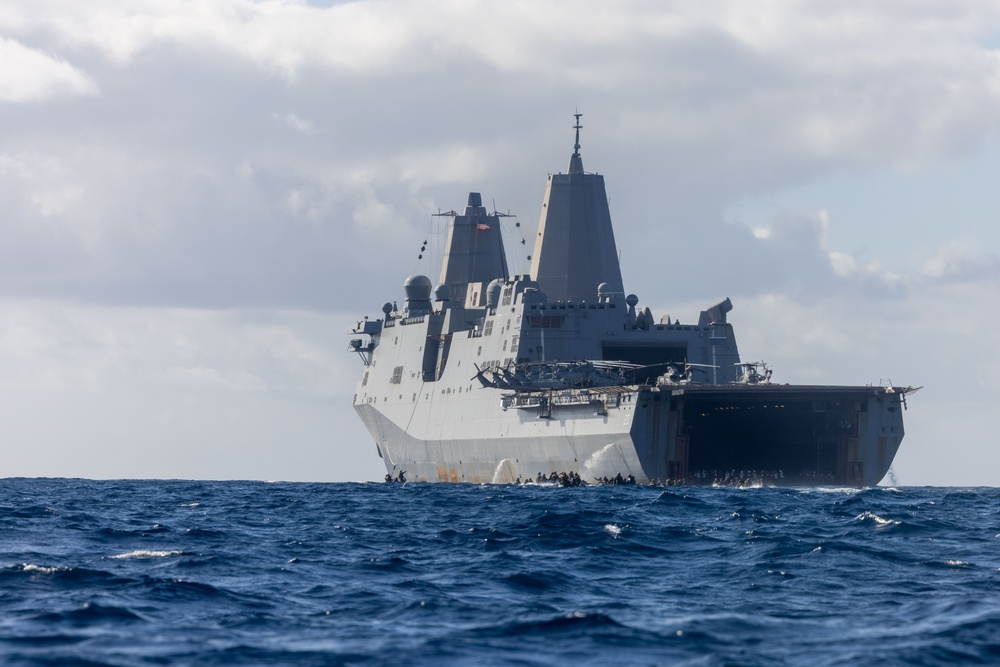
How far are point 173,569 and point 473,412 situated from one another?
142 feet

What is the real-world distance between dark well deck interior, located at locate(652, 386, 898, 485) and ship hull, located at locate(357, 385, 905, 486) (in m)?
0.04

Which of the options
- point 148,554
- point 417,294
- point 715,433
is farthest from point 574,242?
point 148,554

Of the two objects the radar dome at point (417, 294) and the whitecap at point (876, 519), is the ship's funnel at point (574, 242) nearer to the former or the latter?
the radar dome at point (417, 294)

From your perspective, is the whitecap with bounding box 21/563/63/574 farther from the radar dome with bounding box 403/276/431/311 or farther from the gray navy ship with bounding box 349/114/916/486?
the radar dome with bounding box 403/276/431/311

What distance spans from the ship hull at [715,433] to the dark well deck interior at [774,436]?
0.04m

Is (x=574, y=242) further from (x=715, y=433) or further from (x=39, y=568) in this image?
(x=39, y=568)

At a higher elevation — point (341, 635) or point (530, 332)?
point (530, 332)

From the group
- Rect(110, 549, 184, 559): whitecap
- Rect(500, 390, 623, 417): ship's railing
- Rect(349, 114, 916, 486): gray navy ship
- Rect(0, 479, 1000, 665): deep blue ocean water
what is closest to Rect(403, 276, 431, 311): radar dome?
Rect(349, 114, 916, 486): gray navy ship

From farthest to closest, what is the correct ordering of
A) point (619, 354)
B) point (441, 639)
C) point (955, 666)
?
1. point (619, 354)
2. point (441, 639)
3. point (955, 666)

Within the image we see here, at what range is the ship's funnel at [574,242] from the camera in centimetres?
7031

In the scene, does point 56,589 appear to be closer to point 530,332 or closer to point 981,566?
point 981,566

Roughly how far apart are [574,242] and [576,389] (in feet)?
43.4

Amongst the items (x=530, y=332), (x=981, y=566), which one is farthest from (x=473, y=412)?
(x=981, y=566)

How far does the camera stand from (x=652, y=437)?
54594mm
